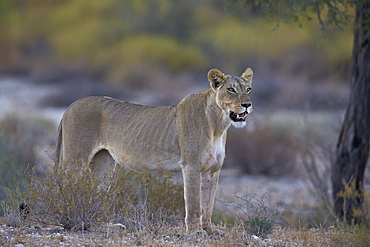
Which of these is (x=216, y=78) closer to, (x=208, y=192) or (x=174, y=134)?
(x=174, y=134)

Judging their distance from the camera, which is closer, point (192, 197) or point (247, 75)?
point (192, 197)

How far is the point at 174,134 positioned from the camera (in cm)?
786

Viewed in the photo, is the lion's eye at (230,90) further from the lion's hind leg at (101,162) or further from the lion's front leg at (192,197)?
the lion's hind leg at (101,162)

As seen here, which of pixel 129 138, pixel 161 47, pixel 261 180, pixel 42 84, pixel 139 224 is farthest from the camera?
pixel 161 47

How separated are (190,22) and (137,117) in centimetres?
3461

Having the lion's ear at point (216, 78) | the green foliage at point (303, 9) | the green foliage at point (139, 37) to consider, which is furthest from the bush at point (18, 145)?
the green foliage at point (139, 37)

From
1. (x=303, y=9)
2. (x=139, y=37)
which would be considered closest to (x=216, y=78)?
(x=303, y=9)

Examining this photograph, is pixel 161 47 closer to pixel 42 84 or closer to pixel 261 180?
pixel 42 84

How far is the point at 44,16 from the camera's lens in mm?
43969

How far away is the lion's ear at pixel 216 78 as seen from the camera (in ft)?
25.1

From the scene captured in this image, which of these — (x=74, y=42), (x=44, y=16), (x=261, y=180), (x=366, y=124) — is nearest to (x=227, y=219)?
(x=366, y=124)

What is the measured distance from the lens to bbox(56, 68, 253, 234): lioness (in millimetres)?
7555

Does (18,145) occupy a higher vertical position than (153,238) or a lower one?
higher

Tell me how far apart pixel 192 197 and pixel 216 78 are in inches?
51.6
